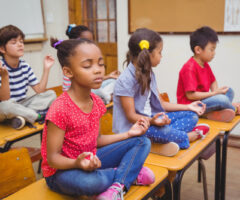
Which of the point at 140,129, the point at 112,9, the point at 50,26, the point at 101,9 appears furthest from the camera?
the point at 50,26

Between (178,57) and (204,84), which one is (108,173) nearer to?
(204,84)

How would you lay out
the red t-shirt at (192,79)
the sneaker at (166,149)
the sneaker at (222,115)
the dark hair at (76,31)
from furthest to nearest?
1. the dark hair at (76,31)
2. the red t-shirt at (192,79)
3. the sneaker at (222,115)
4. the sneaker at (166,149)

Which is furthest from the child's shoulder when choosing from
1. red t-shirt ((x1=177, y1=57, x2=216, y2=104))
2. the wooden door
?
the wooden door

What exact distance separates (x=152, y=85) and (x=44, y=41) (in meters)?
3.26

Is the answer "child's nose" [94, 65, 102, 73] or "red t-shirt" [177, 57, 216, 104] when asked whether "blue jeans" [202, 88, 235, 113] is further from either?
"child's nose" [94, 65, 102, 73]

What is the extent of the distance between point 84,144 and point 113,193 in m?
0.23

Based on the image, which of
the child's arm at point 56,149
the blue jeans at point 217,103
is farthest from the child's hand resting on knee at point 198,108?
the child's arm at point 56,149

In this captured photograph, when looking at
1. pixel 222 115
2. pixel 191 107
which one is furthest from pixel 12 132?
pixel 222 115

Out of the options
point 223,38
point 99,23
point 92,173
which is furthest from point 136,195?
point 99,23

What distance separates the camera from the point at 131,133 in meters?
1.33

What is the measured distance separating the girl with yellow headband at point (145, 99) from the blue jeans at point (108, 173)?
31cm

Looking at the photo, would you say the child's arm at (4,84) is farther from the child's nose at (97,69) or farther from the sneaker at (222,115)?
the sneaker at (222,115)

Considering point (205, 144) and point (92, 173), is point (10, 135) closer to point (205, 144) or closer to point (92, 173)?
point (92, 173)

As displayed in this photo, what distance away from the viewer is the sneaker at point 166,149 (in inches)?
59.4
